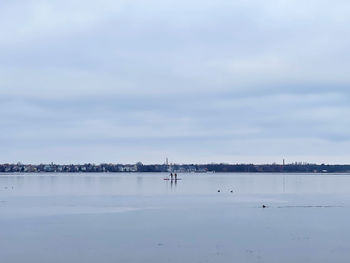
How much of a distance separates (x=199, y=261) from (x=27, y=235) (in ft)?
30.1

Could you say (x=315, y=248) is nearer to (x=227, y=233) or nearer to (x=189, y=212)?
(x=227, y=233)

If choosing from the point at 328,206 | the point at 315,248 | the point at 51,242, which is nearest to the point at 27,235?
the point at 51,242

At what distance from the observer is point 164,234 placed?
79.2ft

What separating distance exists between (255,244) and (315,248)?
87.7 inches

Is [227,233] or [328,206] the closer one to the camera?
[227,233]

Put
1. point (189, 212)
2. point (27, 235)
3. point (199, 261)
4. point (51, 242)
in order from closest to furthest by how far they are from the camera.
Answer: point (199, 261)
point (51, 242)
point (27, 235)
point (189, 212)

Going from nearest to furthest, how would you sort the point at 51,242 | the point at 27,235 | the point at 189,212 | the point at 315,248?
1. the point at 315,248
2. the point at 51,242
3. the point at 27,235
4. the point at 189,212

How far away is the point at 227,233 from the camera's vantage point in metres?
→ 24.4

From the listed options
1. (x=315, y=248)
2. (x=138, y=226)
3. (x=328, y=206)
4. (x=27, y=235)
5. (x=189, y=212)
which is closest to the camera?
(x=315, y=248)

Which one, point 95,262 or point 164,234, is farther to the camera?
point 164,234

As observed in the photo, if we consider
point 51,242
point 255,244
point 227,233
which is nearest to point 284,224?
point 227,233

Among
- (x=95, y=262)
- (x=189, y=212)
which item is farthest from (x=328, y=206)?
(x=95, y=262)

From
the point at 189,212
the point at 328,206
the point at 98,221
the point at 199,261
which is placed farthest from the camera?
the point at 328,206

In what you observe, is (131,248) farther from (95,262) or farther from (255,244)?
(255,244)
